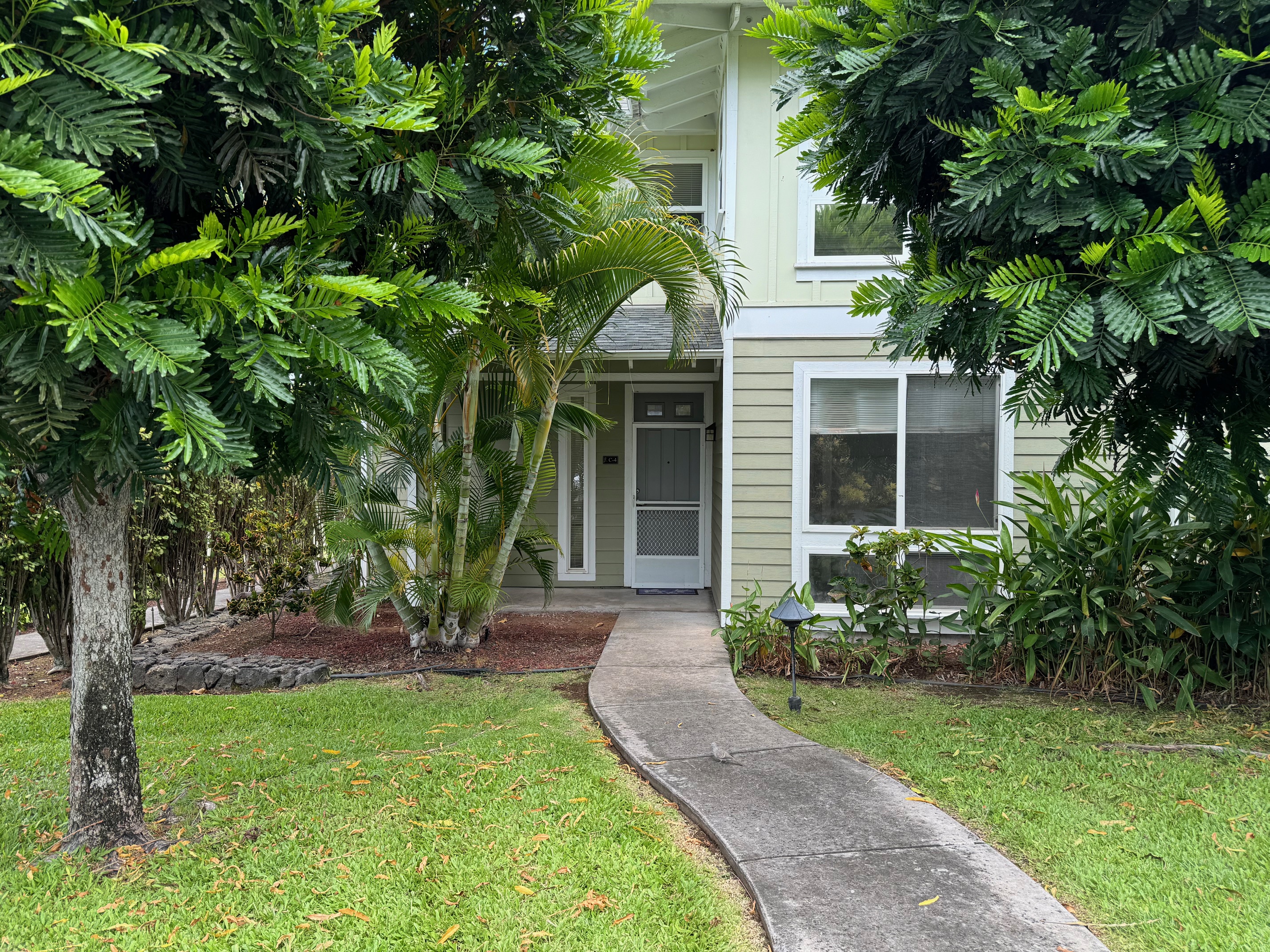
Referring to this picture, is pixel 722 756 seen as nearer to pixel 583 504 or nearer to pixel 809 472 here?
pixel 809 472

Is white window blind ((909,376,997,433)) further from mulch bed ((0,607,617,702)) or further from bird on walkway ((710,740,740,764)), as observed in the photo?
bird on walkway ((710,740,740,764))

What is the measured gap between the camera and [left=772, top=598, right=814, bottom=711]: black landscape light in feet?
16.9

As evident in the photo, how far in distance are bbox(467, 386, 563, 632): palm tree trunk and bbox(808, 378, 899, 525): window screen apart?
241 cm

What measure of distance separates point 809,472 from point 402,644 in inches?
151

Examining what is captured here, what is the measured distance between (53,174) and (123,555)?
1.80 meters

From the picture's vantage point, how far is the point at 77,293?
1.77 m

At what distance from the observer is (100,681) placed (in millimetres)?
2984

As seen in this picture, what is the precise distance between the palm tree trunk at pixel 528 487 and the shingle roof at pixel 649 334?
1259mm

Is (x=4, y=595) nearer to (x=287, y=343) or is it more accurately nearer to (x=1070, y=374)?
(x=287, y=343)

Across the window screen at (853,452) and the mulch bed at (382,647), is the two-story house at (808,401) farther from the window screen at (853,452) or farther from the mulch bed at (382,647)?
the mulch bed at (382,647)

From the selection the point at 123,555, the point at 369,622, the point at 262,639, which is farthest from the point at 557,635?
the point at 123,555

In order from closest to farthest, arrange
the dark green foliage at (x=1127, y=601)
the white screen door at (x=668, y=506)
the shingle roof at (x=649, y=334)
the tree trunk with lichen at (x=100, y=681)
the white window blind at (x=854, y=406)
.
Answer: the tree trunk with lichen at (x=100, y=681)
the dark green foliage at (x=1127, y=601)
the white window blind at (x=854, y=406)
the shingle roof at (x=649, y=334)
the white screen door at (x=668, y=506)

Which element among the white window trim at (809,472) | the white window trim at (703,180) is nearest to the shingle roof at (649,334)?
the white window trim at (809,472)

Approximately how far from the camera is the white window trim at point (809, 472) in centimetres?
707
